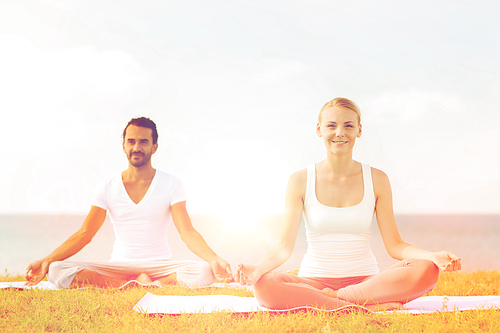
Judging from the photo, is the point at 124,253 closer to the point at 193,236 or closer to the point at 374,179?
the point at 193,236

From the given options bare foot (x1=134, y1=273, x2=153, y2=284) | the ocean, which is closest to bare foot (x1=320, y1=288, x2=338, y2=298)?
bare foot (x1=134, y1=273, x2=153, y2=284)

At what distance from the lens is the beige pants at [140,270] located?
447cm

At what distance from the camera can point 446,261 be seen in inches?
123

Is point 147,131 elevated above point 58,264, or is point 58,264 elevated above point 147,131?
point 147,131

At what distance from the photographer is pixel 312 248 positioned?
3723mm

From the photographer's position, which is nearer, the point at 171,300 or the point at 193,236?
the point at 171,300

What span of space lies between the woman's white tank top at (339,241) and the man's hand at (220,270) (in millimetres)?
841

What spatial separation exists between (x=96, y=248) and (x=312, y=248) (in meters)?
23.0

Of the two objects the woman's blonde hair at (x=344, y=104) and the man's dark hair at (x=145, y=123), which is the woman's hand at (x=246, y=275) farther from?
the man's dark hair at (x=145, y=123)

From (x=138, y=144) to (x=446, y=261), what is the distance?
11.5ft

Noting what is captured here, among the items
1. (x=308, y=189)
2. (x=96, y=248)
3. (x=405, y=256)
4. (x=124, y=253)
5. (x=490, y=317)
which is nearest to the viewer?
(x=490, y=317)

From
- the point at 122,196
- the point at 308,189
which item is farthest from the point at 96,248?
the point at 308,189

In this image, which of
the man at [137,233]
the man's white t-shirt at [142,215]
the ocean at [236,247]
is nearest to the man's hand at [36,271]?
the man at [137,233]

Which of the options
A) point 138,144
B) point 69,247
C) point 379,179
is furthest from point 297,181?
point 69,247
